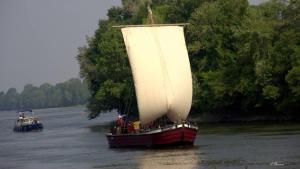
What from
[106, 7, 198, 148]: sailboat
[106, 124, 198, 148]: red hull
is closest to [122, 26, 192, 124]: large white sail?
[106, 7, 198, 148]: sailboat

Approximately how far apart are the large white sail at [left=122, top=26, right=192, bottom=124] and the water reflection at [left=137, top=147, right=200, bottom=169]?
4298 mm

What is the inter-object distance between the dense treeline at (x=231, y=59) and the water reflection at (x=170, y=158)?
2330cm

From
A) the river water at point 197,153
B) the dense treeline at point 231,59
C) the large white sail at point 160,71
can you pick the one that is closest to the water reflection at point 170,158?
the river water at point 197,153

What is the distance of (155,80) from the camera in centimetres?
6347

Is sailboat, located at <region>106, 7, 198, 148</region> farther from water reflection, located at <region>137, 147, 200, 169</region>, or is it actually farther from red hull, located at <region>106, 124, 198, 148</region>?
water reflection, located at <region>137, 147, 200, 169</region>

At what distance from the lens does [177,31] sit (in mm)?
66375

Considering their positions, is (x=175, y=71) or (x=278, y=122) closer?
(x=175, y=71)

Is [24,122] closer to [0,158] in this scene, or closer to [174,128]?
[0,158]

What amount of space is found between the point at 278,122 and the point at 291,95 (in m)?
2.60

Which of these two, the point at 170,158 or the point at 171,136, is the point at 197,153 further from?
the point at 171,136

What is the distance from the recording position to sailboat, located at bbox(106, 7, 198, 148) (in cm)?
6259

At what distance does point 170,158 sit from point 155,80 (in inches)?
464

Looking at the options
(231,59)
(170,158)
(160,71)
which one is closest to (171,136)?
(160,71)

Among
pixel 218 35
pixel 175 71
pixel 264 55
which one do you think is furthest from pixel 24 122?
pixel 175 71
